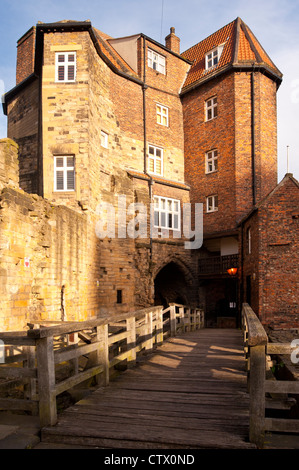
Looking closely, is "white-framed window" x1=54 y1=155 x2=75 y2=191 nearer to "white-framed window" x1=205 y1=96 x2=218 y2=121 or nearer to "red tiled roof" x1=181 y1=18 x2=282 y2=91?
"white-framed window" x1=205 y1=96 x2=218 y2=121

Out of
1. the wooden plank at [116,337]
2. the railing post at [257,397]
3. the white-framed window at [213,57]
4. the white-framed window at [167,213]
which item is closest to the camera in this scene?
the railing post at [257,397]

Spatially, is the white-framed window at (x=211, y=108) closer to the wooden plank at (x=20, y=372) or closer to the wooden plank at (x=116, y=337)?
the wooden plank at (x=116, y=337)

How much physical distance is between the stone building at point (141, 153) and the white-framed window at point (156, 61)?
0.23ft

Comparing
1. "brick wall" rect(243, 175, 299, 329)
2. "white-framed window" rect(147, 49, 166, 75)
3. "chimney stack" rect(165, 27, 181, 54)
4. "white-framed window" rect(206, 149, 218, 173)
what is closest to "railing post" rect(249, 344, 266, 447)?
"brick wall" rect(243, 175, 299, 329)

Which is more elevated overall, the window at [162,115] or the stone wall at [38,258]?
the window at [162,115]

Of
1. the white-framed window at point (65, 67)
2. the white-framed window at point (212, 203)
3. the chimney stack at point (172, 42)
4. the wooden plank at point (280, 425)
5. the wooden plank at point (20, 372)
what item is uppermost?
the chimney stack at point (172, 42)

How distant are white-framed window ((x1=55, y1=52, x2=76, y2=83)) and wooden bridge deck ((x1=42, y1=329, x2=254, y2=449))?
13.7 meters

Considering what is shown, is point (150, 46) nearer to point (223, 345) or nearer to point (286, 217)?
point (286, 217)

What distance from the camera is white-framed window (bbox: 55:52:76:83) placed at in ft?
55.2

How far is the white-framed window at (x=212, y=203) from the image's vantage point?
22816 mm

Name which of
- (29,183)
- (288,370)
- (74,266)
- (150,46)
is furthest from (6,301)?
(150,46)

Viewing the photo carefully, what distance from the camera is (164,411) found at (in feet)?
14.9

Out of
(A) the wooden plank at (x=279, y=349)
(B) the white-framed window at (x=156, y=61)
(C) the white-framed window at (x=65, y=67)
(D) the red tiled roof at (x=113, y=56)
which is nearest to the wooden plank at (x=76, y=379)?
(A) the wooden plank at (x=279, y=349)

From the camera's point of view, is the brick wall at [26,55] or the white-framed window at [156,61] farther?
the white-framed window at [156,61]
